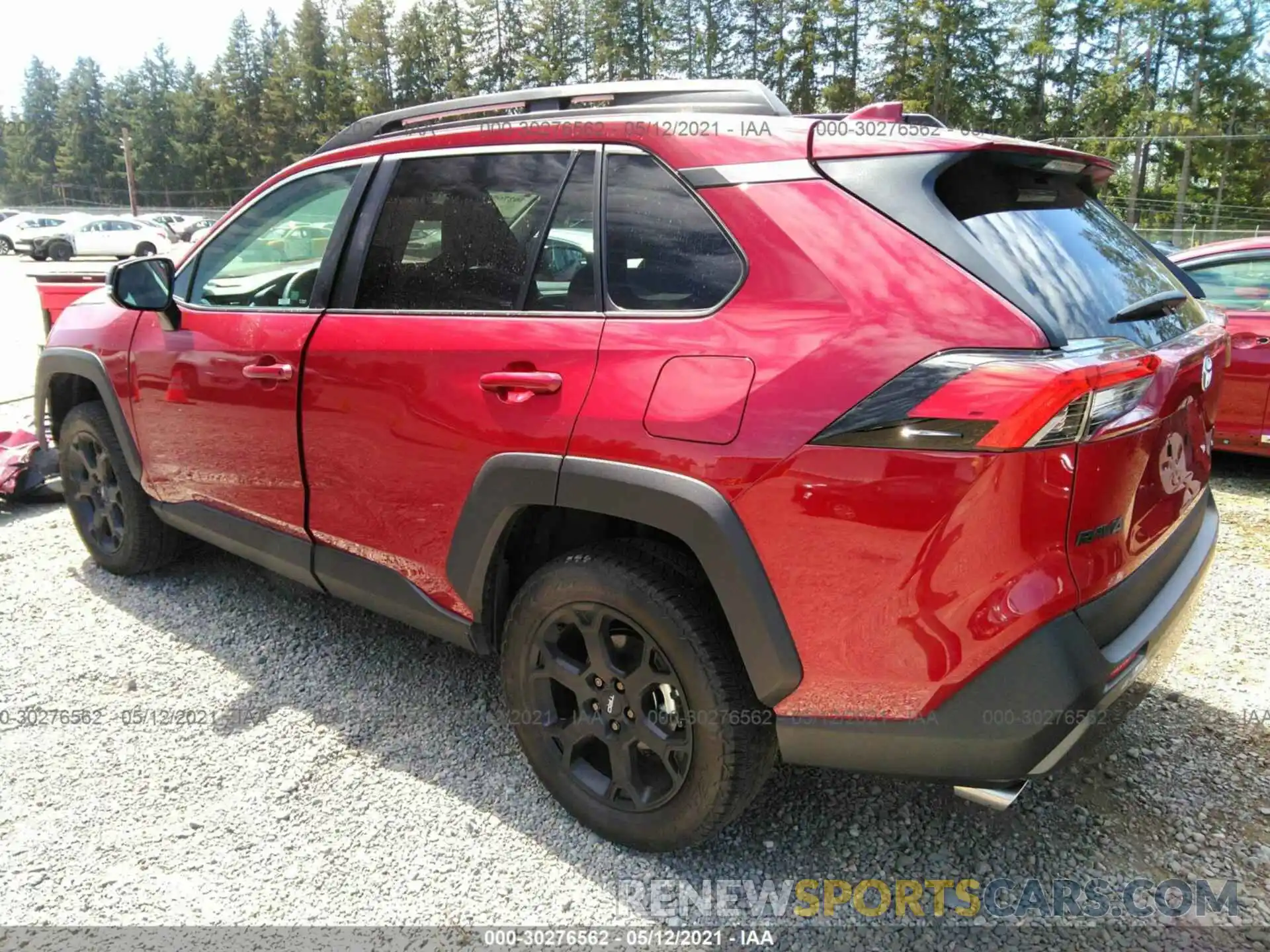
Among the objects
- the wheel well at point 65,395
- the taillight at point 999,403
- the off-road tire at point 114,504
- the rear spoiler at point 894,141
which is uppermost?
the rear spoiler at point 894,141

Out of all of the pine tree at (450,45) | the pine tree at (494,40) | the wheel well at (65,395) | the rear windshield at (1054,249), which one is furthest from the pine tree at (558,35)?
the rear windshield at (1054,249)

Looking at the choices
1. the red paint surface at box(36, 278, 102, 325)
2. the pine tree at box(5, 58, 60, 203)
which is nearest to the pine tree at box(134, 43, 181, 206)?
the pine tree at box(5, 58, 60, 203)

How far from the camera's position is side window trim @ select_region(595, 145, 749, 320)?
193 centimetres

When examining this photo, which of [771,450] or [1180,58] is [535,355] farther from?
[1180,58]

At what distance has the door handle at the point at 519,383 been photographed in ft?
6.99

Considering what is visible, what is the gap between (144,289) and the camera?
324 centimetres

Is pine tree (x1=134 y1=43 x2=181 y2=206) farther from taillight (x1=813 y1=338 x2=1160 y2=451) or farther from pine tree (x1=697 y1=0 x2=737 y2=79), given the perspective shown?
taillight (x1=813 y1=338 x2=1160 y2=451)

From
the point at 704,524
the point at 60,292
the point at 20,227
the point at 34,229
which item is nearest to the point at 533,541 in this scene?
the point at 704,524

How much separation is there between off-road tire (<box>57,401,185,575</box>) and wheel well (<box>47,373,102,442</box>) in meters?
0.05

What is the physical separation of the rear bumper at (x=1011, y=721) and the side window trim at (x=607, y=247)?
946 millimetres

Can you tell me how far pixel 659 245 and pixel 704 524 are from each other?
28.0 inches

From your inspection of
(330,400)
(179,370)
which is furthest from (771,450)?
(179,370)

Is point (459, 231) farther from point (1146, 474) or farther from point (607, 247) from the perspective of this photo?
point (1146, 474)

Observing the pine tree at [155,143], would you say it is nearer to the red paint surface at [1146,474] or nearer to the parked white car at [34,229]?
the parked white car at [34,229]
